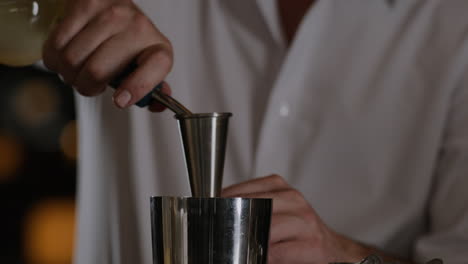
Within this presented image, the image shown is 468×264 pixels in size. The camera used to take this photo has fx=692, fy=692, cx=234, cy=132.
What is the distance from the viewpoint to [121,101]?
29.1 inches

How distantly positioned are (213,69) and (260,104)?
0.43 feet

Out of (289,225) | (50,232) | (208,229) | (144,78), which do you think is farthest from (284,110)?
(50,232)

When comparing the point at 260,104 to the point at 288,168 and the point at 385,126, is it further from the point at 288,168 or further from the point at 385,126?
the point at 385,126

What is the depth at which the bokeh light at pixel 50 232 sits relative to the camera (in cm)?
253

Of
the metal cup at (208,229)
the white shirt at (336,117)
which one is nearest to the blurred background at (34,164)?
the white shirt at (336,117)

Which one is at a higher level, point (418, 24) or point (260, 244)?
point (418, 24)

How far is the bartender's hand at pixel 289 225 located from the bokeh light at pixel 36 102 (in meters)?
1.82

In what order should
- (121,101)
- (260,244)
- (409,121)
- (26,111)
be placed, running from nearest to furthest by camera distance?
1. (260,244)
2. (121,101)
3. (409,121)
4. (26,111)

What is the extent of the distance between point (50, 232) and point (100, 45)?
1.93m

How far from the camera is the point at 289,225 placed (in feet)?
2.83

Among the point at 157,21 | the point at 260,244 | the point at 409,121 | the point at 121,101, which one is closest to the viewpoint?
the point at 260,244

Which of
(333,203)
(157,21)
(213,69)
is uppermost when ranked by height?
(157,21)

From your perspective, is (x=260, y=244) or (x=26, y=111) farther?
(x=26, y=111)

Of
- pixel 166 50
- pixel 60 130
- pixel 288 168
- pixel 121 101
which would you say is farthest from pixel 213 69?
pixel 60 130
